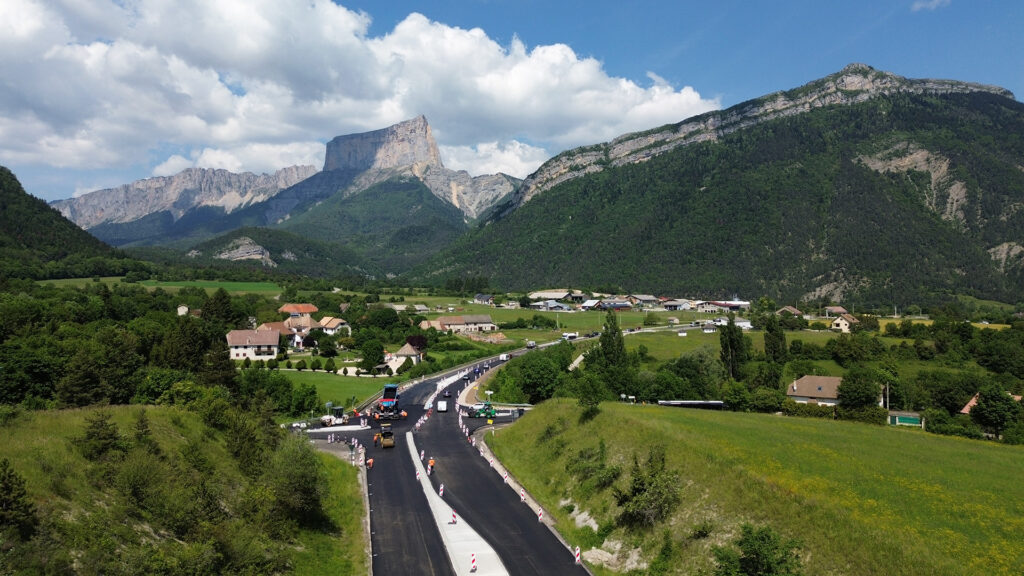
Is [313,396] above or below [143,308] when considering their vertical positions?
below

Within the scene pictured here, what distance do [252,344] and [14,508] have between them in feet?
280

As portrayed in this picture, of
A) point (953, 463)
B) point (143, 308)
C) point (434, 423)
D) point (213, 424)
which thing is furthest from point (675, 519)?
point (143, 308)

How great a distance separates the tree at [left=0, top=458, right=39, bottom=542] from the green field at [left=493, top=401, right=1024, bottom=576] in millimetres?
24404

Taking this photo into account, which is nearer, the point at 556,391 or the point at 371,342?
the point at 556,391

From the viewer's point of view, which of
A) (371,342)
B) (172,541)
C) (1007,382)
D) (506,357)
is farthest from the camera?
(506,357)

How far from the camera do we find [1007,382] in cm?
7194

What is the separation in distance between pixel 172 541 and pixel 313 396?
43.1 m

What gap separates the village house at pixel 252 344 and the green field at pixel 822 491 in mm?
68448

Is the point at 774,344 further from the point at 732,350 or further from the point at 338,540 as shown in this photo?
the point at 338,540

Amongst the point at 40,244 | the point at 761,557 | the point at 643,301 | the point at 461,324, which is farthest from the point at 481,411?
the point at 40,244

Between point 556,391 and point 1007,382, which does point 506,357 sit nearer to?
point 556,391

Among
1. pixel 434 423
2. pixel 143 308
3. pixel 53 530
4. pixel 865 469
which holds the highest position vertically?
pixel 143 308

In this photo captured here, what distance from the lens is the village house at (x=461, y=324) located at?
132125 mm

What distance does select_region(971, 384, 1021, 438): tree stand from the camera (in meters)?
55.6
